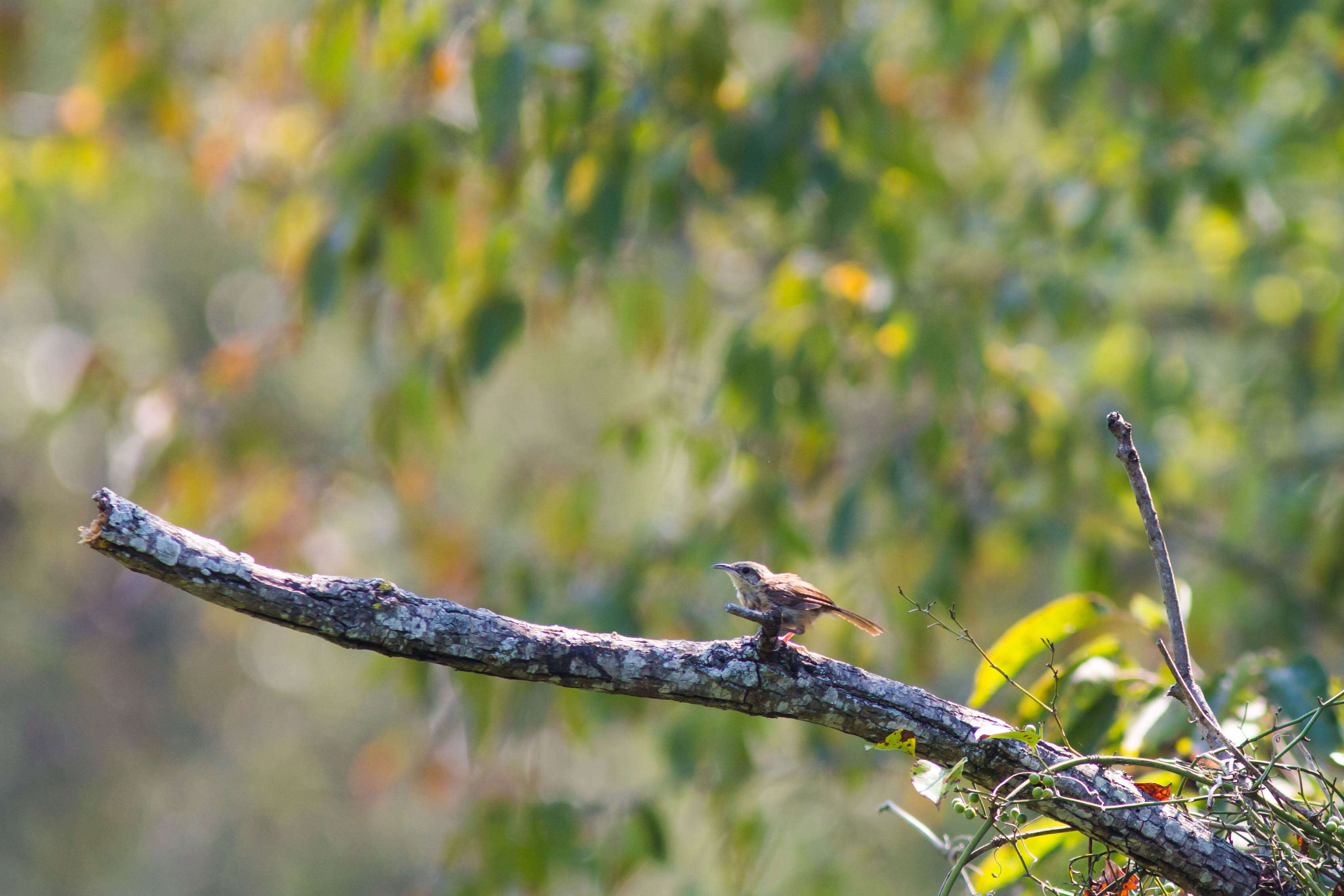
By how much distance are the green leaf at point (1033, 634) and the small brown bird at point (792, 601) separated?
0.29 m

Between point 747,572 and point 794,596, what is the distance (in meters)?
0.29

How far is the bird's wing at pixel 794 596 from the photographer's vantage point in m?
2.64

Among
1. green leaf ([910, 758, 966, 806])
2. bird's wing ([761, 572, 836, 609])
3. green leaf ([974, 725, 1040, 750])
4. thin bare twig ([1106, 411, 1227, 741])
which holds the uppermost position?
bird's wing ([761, 572, 836, 609])

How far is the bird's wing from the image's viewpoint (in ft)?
8.66

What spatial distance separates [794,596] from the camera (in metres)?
2.64

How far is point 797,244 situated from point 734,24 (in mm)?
1273

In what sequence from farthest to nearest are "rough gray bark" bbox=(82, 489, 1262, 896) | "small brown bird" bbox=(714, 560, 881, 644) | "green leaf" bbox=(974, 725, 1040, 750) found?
"small brown bird" bbox=(714, 560, 881, 644)
"green leaf" bbox=(974, 725, 1040, 750)
"rough gray bark" bbox=(82, 489, 1262, 896)

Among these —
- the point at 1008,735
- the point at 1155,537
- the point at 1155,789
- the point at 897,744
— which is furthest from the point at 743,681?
the point at 1155,789

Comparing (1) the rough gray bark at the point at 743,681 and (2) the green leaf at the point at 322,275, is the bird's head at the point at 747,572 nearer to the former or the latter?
(1) the rough gray bark at the point at 743,681

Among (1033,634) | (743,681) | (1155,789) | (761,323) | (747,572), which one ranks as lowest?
(1155,789)

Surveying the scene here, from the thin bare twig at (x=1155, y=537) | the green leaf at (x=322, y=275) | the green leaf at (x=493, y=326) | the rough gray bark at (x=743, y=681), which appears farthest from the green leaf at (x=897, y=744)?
the green leaf at (x=322, y=275)

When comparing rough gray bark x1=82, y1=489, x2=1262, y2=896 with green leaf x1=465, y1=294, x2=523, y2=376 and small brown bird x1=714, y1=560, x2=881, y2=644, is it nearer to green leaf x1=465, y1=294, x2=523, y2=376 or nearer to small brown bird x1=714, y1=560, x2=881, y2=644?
small brown bird x1=714, y1=560, x2=881, y2=644

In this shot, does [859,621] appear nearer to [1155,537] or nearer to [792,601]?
[792,601]

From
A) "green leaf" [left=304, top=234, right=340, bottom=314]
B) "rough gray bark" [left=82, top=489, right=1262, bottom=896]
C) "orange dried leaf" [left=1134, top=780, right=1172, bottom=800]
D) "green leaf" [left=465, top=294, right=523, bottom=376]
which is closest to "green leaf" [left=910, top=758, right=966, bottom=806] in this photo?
"rough gray bark" [left=82, top=489, right=1262, bottom=896]
